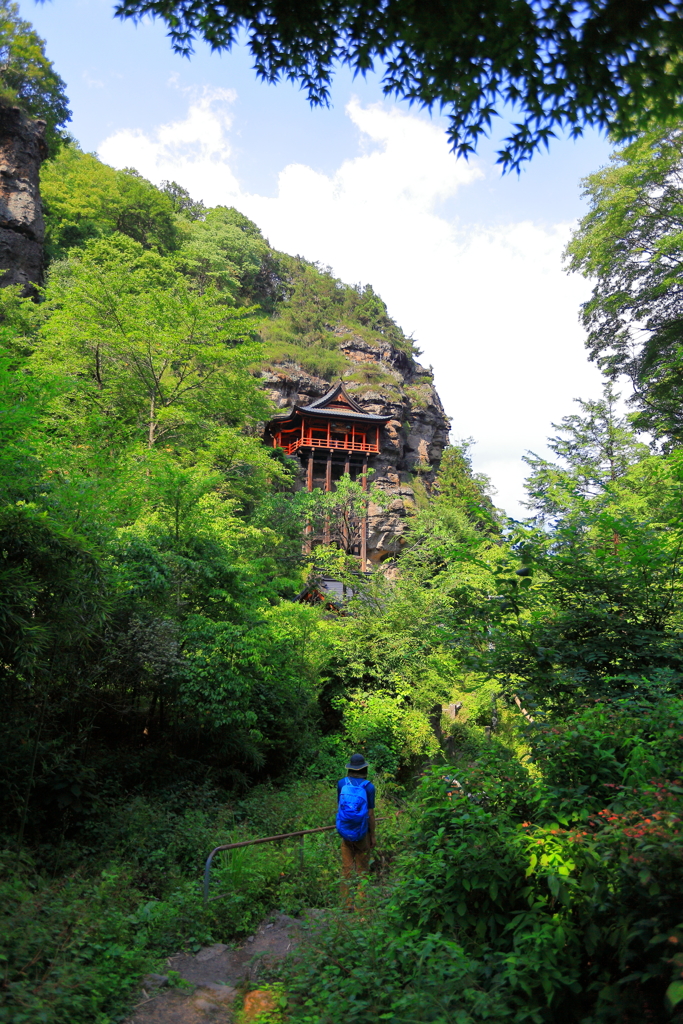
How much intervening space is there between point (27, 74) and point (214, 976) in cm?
3774

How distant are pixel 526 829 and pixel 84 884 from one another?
14.1 feet

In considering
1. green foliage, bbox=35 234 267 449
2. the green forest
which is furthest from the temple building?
green foliage, bbox=35 234 267 449

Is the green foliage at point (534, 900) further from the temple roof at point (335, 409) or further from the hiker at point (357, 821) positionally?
the temple roof at point (335, 409)

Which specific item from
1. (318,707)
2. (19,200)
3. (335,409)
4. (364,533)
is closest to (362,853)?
(318,707)

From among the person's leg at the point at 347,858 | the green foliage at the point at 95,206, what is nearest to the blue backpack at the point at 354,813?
the person's leg at the point at 347,858

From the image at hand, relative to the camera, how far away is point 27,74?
29.3 m

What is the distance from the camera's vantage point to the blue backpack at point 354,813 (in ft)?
19.2

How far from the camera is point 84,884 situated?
17.9ft

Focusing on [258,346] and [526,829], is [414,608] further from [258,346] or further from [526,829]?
[526,829]

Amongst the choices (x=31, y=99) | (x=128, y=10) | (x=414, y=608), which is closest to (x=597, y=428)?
(x=414, y=608)

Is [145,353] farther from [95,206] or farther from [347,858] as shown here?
[95,206]

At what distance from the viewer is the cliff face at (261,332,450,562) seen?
34812mm

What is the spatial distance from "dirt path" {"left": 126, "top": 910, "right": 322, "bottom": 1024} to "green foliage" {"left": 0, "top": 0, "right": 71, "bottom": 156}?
3243 centimetres

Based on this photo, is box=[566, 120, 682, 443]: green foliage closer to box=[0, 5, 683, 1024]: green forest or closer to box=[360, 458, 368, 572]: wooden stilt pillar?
box=[0, 5, 683, 1024]: green forest
